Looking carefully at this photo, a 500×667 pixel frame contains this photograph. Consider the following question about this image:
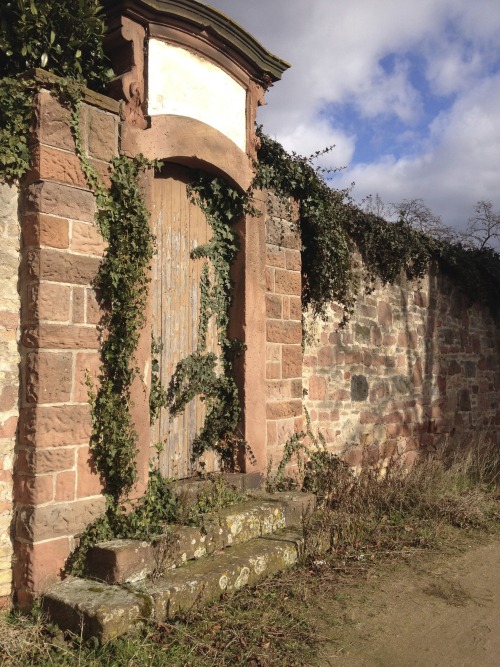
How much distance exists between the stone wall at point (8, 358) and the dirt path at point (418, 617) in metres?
1.94

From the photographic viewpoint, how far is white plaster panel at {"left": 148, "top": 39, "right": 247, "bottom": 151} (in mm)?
4559

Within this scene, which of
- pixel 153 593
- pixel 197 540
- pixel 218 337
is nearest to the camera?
pixel 153 593

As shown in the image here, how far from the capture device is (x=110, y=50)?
4477mm

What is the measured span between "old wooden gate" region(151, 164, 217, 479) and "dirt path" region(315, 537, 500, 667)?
159 cm

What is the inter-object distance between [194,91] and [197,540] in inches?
131

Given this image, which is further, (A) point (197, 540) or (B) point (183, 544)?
(A) point (197, 540)

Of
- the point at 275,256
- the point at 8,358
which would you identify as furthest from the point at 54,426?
the point at 275,256

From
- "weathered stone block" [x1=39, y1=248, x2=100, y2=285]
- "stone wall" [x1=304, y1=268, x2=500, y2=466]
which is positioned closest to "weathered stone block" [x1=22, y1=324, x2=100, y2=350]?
"weathered stone block" [x1=39, y1=248, x2=100, y2=285]

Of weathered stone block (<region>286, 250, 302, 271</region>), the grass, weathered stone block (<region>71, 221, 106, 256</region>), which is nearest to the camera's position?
the grass

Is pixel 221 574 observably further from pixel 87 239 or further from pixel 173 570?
pixel 87 239

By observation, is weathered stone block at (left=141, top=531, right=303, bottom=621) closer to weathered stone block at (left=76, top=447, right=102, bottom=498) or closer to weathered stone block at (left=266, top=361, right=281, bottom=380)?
weathered stone block at (left=76, top=447, right=102, bottom=498)

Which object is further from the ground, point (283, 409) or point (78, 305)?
point (78, 305)

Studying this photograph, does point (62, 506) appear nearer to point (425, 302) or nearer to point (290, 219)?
point (290, 219)

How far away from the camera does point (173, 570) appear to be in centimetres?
393
